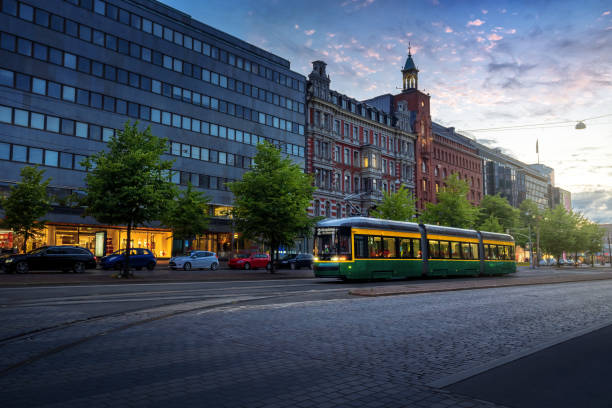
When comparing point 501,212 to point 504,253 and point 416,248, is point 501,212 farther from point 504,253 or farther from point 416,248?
point 416,248

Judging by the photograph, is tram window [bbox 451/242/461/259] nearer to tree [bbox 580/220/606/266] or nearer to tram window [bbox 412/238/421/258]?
tram window [bbox 412/238/421/258]

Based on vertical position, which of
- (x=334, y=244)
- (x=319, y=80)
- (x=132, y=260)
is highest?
(x=319, y=80)

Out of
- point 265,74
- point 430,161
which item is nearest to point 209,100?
point 265,74

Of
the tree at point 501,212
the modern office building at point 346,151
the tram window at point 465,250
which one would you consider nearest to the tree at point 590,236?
the tree at point 501,212

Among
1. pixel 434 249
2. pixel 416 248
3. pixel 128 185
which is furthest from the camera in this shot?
pixel 434 249

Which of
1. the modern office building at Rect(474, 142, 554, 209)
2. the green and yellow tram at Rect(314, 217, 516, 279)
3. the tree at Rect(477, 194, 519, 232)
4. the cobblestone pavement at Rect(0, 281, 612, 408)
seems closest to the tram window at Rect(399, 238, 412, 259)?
the green and yellow tram at Rect(314, 217, 516, 279)

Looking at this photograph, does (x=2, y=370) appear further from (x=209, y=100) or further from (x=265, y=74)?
(x=265, y=74)

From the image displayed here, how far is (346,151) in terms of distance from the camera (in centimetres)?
6181

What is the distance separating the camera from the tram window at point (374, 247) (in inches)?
934

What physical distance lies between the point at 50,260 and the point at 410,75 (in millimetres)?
61694

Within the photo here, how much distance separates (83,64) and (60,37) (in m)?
2.59

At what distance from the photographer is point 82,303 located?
1234 cm

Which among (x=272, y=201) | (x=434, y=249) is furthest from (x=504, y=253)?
(x=272, y=201)

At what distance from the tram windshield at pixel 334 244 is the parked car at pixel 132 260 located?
48.2ft
